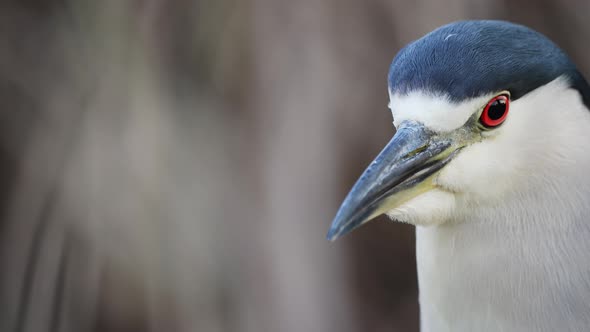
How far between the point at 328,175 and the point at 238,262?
0.37 meters

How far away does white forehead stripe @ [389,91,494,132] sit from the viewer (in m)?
1.01

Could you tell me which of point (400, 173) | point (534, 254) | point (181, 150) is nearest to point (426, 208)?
point (400, 173)

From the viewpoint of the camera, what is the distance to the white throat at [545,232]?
106 centimetres

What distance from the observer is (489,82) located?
39.2 inches

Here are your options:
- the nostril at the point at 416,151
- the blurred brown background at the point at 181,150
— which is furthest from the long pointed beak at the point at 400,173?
the blurred brown background at the point at 181,150

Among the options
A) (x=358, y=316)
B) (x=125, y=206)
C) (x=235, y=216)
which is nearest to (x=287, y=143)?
(x=235, y=216)

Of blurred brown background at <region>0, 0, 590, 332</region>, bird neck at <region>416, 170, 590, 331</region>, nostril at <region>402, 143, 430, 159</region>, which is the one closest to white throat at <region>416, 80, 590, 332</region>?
bird neck at <region>416, 170, 590, 331</region>

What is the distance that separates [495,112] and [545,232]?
212 millimetres

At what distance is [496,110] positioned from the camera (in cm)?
101

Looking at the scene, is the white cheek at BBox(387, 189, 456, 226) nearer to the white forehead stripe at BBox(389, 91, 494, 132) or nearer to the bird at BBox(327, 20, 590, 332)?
the bird at BBox(327, 20, 590, 332)

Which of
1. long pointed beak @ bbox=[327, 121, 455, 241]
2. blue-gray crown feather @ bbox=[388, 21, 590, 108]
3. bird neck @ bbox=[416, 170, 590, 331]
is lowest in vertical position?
bird neck @ bbox=[416, 170, 590, 331]

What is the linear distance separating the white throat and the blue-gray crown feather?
40mm

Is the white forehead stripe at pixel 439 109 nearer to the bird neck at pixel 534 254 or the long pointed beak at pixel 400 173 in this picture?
the long pointed beak at pixel 400 173

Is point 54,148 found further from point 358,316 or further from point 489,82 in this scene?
point 489,82
